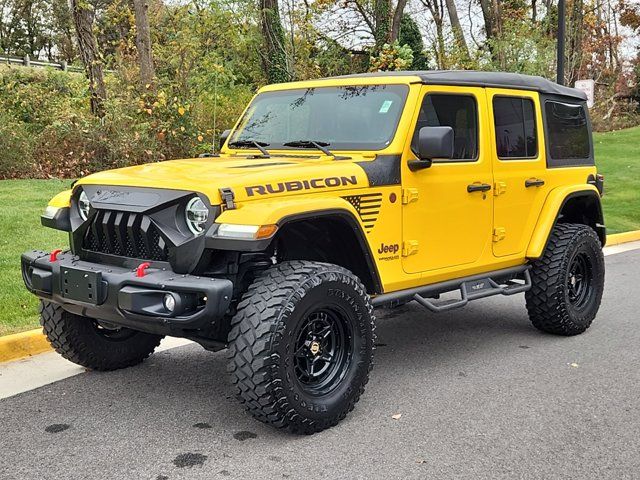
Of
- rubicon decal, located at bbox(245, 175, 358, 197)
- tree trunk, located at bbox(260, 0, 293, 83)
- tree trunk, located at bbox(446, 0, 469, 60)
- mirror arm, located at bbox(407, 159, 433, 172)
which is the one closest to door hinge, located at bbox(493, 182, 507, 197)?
mirror arm, located at bbox(407, 159, 433, 172)

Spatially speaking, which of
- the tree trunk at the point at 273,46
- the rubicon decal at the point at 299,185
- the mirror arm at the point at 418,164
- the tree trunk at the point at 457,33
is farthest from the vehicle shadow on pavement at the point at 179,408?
the tree trunk at the point at 457,33

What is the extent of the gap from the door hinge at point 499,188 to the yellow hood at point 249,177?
128 centimetres

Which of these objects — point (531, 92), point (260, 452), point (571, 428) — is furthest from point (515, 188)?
point (260, 452)

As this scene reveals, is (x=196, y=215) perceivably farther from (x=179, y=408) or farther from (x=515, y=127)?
(x=515, y=127)

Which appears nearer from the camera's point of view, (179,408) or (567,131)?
(179,408)

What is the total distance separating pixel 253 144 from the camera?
5.31m

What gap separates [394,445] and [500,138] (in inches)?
104

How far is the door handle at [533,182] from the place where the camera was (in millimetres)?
5627

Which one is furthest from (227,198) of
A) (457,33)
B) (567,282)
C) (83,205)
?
(457,33)

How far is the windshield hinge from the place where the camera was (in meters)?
3.79

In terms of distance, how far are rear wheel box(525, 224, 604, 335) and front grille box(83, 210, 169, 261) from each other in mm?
3257

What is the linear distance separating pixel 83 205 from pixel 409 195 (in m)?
2.06

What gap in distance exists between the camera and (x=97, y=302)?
3836 millimetres

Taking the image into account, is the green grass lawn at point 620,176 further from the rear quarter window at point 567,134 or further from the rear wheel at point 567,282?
the rear wheel at point 567,282
